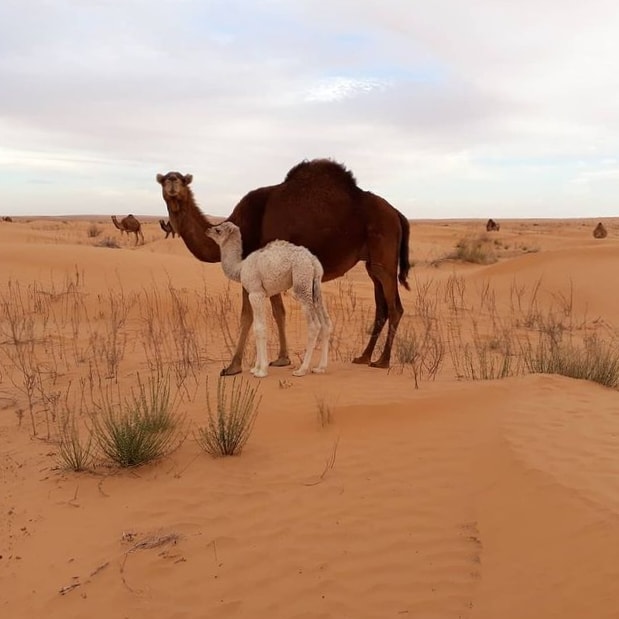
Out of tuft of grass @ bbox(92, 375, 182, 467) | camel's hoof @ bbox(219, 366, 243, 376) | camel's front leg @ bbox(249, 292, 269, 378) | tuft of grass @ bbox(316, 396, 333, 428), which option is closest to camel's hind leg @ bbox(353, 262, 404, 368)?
camel's front leg @ bbox(249, 292, 269, 378)

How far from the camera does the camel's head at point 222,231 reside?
7.61 meters

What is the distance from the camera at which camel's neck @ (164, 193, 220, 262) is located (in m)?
7.80

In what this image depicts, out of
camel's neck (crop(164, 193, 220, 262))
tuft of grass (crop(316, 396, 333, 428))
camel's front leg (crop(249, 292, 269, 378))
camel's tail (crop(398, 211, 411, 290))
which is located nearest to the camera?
tuft of grass (crop(316, 396, 333, 428))

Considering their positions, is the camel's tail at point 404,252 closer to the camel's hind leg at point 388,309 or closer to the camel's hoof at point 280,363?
the camel's hind leg at point 388,309

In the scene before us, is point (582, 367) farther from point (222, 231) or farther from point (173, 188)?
point (173, 188)

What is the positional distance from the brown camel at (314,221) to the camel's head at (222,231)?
9.0 inches

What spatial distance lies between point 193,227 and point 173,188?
556mm

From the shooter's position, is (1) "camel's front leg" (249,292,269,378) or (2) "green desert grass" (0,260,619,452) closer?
(1) "camel's front leg" (249,292,269,378)

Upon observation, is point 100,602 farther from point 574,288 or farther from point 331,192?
point 574,288

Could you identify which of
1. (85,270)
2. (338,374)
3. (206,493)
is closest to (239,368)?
(338,374)

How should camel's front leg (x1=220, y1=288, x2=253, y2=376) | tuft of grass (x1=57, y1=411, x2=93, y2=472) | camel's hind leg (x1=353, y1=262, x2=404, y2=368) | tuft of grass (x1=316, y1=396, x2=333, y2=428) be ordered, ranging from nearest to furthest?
tuft of grass (x1=57, y1=411, x2=93, y2=472) < tuft of grass (x1=316, y1=396, x2=333, y2=428) < camel's front leg (x1=220, y1=288, x2=253, y2=376) < camel's hind leg (x1=353, y1=262, x2=404, y2=368)

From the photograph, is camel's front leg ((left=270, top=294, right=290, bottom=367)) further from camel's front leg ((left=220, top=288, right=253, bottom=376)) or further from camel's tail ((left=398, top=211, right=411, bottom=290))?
camel's tail ((left=398, top=211, right=411, bottom=290))

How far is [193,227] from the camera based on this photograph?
789 cm

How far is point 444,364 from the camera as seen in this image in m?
9.08
